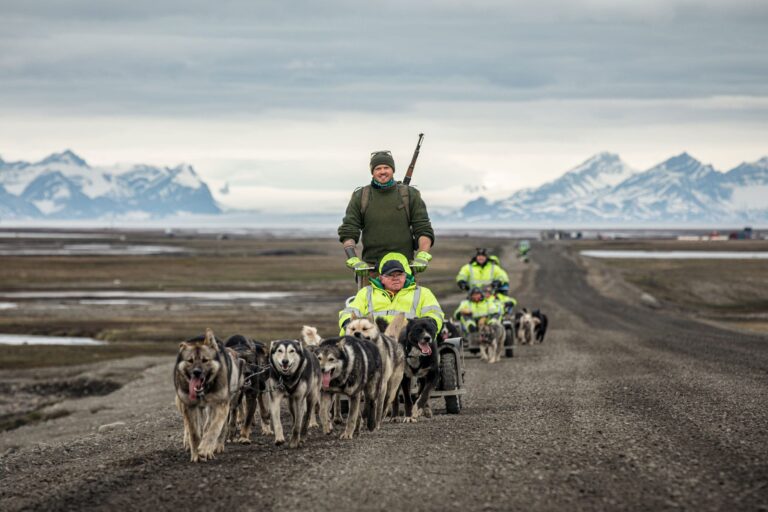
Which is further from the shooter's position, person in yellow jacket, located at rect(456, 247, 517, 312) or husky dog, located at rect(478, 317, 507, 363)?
person in yellow jacket, located at rect(456, 247, 517, 312)

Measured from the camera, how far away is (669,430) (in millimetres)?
13977

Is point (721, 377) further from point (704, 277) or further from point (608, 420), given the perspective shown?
point (704, 277)

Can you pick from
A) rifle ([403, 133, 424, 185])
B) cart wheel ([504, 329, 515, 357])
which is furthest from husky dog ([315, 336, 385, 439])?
cart wheel ([504, 329, 515, 357])

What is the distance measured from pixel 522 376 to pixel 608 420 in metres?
8.99

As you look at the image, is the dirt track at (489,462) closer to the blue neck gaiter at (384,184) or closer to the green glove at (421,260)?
the green glove at (421,260)

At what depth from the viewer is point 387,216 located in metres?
16.0

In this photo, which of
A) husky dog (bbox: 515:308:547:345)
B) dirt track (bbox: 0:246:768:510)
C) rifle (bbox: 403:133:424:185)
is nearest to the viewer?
dirt track (bbox: 0:246:768:510)

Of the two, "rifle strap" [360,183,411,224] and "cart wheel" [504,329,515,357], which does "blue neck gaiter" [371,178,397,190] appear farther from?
"cart wheel" [504,329,515,357]

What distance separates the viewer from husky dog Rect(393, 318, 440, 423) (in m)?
15.1

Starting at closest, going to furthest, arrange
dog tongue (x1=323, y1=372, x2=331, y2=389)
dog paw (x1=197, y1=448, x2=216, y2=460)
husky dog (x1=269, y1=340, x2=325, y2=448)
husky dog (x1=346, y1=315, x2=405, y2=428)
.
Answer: dog paw (x1=197, y1=448, x2=216, y2=460) < husky dog (x1=269, y1=340, x2=325, y2=448) < dog tongue (x1=323, y1=372, x2=331, y2=389) < husky dog (x1=346, y1=315, x2=405, y2=428)

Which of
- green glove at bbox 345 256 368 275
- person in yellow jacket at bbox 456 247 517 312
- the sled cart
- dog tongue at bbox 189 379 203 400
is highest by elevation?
green glove at bbox 345 256 368 275

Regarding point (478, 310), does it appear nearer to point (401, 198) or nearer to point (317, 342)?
point (401, 198)

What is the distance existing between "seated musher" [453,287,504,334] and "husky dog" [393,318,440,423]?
1265 cm

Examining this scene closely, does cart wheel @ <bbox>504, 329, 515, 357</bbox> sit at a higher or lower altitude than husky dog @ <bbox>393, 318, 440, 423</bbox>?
lower
